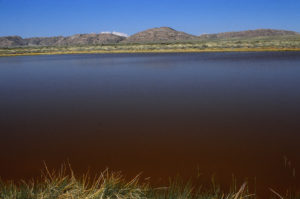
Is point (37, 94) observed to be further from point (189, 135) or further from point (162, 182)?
point (162, 182)

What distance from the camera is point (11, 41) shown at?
160 metres

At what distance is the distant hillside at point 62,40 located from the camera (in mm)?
160000

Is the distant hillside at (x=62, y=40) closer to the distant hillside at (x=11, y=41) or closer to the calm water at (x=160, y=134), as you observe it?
the distant hillside at (x=11, y=41)

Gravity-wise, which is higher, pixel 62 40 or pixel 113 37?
pixel 113 37

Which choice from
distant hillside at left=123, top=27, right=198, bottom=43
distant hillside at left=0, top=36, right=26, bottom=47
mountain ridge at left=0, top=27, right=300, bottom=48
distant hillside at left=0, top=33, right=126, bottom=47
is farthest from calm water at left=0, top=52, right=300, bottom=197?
distant hillside at left=0, top=36, right=26, bottom=47

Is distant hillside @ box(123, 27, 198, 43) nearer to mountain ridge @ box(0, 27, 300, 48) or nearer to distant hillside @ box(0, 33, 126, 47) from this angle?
mountain ridge @ box(0, 27, 300, 48)

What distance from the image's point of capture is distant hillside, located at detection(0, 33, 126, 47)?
160000 millimetres

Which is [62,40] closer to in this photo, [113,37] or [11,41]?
[11,41]

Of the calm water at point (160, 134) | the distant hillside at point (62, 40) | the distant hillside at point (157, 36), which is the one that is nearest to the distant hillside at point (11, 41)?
the distant hillside at point (62, 40)

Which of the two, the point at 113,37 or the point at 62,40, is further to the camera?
the point at 62,40

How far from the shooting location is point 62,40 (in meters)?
176

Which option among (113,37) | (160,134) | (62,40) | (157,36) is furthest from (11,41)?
(160,134)

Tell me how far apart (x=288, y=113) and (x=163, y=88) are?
4.68m

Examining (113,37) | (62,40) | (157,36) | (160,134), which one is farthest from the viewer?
(62,40)
